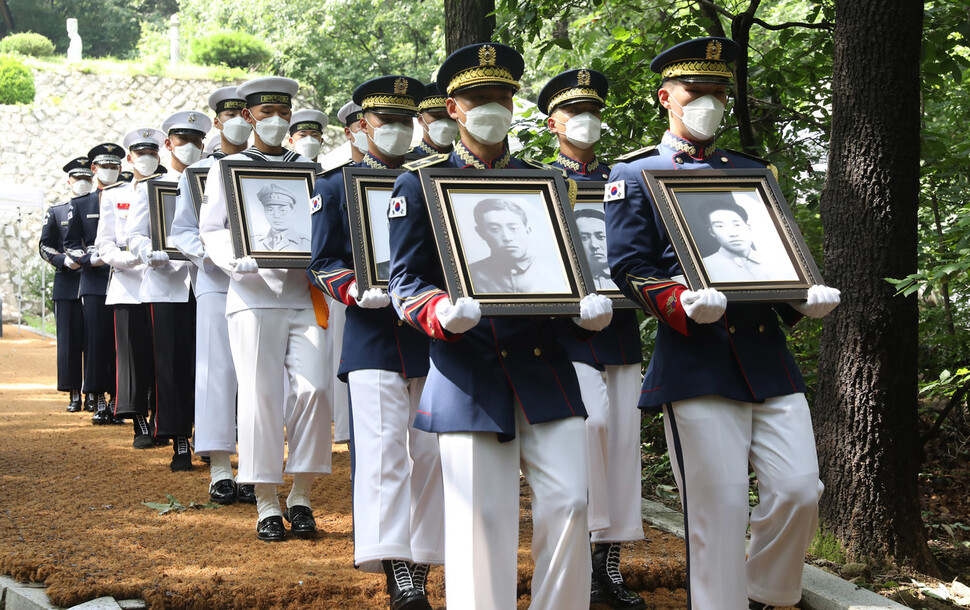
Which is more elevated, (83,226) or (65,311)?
(83,226)

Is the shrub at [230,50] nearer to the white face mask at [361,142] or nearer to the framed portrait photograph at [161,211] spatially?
the framed portrait photograph at [161,211]

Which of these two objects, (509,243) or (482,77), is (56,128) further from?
(509,243)

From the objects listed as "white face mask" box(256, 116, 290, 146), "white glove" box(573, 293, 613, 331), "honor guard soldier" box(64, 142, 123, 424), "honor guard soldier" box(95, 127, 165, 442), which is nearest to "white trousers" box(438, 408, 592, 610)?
"white glove" box(573, 293, 613, 331)

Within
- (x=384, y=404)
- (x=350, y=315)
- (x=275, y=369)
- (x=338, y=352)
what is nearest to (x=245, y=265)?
(x=275, y=369)

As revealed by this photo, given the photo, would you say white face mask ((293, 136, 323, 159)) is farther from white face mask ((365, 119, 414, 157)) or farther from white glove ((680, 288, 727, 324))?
white glove ((680, 288, 727, 324))

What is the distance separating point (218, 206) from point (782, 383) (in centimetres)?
368

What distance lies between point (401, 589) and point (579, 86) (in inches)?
112

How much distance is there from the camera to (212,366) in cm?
700

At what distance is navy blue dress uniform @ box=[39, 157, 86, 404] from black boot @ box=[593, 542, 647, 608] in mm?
8584

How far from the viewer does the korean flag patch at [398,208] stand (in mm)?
3748

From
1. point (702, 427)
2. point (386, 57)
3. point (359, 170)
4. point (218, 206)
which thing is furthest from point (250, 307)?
point (386, 57)

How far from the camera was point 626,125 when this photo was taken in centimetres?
789

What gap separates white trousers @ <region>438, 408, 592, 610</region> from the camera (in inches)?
136

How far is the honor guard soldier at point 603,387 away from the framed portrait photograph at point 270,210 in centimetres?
159
